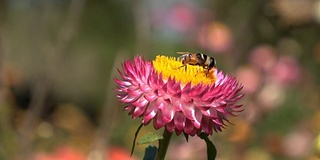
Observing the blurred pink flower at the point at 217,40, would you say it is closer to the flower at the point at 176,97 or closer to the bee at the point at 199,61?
the bee at the point at 199,61

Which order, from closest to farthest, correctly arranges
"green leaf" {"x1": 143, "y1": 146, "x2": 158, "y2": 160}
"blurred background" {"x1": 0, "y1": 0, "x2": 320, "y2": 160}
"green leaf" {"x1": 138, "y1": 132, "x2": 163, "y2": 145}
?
"green leaf" {"x1": 138, "y1": 132, "x2": 163, "y2": 145}, "green leaf" {"x1": 143, "y1": 146, "x2": 158, "y2": 160}, "blurred background" {"x1": 0, "y1": 0, "x2": 320, "y2": 160}

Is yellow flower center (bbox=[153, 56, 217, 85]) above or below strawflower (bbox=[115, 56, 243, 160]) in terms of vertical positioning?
above

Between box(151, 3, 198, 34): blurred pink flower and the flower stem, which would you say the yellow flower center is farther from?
box(151, 3, 198, 34): blurred pink flower

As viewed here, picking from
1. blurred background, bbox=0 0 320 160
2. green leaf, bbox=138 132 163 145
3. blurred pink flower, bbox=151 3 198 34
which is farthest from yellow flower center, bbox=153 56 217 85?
blurred pink flower, bbox=151 3 198 34

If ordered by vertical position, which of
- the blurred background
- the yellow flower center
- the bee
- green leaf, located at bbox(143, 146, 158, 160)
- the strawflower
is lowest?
green leaf, located at bbox(143, 146, 158, 160)

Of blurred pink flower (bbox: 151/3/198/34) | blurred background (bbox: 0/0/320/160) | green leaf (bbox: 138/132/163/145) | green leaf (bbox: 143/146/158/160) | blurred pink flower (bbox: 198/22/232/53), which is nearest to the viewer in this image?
green leaf (bbox: 138/132/163/145)

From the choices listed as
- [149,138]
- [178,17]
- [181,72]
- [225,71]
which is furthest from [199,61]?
[178,17]

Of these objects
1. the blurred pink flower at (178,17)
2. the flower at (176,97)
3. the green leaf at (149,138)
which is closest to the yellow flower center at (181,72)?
the flower at (176,97)

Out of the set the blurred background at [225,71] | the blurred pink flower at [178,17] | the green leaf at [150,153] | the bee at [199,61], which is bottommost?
the green leaf at [150,153]

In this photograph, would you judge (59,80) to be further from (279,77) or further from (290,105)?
(279,77)
